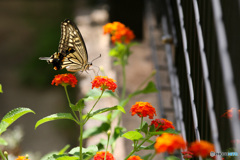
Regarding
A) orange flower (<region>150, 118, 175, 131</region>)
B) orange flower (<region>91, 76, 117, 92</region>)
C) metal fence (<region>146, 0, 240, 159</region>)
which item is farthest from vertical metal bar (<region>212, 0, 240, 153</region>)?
orange flower (<region>91, 76, 117, 92</region>)

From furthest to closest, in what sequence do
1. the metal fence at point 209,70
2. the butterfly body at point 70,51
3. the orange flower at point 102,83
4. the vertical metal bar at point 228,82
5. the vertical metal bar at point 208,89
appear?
the butterfly body at point 70,51
the orange flower at point 102,83
the vertical metal bar at point 208,89
the metal fence at point 209,70
the vertical metal bar at point 228,82

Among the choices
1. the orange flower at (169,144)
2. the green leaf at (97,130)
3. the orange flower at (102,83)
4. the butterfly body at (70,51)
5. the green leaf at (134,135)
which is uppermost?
the butterfly body at (70,51)

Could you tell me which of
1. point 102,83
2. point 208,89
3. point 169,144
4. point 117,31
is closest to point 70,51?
point 117,31

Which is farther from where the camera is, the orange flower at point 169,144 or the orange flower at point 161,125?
the orange flower at point 161,125

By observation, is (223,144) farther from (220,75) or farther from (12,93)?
(12,93)

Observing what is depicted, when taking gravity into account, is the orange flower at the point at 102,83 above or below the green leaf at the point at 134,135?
above

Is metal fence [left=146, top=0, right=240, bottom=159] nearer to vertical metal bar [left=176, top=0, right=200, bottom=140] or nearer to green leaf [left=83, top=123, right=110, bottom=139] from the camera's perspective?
vertical metal bar [left=176, top=0, right=200, bottom=140]

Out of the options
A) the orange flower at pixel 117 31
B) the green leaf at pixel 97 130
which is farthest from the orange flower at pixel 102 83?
the orange flower at pixel 117 31

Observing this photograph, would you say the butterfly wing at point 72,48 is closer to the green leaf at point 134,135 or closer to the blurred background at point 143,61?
the blurred background at point 143,61
